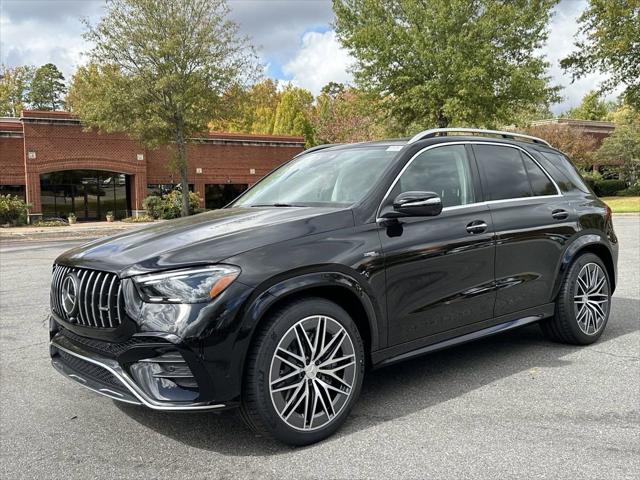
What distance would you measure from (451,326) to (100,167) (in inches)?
1330

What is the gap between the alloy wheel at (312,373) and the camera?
3.22m

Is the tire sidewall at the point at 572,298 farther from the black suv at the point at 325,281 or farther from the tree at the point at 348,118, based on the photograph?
the tree at the point at 348,118

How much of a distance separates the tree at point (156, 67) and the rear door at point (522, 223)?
21490 millimetres

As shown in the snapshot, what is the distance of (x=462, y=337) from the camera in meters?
4.24

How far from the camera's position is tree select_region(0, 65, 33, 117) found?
2376 inches

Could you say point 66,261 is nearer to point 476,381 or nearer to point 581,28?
point 476,381

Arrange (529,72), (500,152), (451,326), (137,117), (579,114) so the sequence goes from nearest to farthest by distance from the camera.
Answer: (451,326) → (500,152) → (529,72) → (137,117) → (579,114)

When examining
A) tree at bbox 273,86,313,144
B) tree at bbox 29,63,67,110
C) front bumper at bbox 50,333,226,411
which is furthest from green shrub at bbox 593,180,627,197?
tree at bbox 29,63,67,110

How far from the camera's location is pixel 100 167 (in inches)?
1357

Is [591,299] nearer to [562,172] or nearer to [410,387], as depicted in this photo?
[562,172]

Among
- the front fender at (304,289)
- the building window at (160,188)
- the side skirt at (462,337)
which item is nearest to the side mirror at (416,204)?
the front fender at (304,289)

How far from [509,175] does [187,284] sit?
9.92 feet

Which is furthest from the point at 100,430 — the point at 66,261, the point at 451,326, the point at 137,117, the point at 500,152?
the point at 137,117

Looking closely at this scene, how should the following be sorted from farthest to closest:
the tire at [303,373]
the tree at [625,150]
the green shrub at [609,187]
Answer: the tree at [625,150] → the green shrub at [609,187] → the tire at [303,373]
